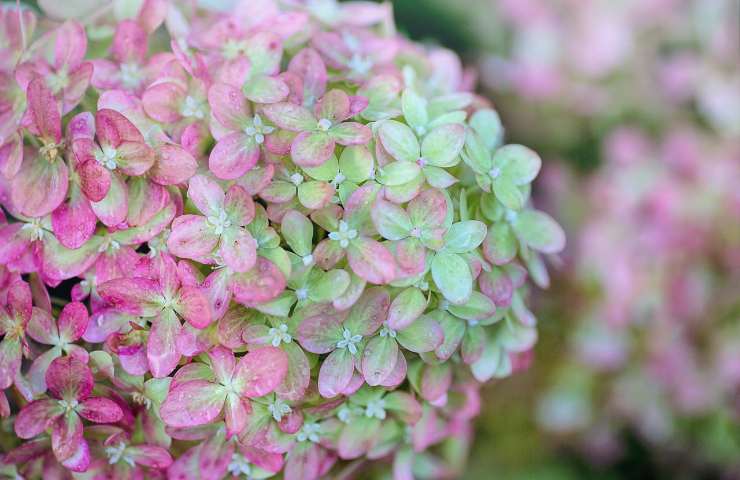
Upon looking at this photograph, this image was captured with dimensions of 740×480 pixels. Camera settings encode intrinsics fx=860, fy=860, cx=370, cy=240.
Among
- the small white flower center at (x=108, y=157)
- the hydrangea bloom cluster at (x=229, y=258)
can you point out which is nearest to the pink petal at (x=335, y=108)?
the hydrangea bloom cluster at (x=229, y=258)

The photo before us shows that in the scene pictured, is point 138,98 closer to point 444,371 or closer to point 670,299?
point 444,371

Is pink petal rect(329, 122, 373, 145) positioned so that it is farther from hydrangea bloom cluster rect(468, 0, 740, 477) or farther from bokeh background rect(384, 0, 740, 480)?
hydrangea bloom cluster rect(468, 0, 740, 477)

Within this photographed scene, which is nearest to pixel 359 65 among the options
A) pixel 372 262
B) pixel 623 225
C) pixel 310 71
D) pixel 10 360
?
pixel 310 71

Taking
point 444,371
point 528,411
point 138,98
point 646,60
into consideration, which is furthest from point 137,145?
point 646,60

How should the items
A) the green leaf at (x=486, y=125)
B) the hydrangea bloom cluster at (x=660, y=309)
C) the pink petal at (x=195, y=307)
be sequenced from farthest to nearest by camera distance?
1. the hydrangea bloom cluster at (x=660, y=309)
2. the green leaf at (x=486, y=125)
3. the pink petal at (x=195, y=307)

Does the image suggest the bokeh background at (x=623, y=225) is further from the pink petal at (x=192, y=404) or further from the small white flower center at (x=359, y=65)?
the pink petal at (x=192, y=404)

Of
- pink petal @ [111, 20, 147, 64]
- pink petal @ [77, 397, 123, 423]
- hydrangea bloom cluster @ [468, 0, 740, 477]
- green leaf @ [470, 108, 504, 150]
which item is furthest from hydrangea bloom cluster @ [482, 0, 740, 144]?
pink petal @ [77, 397, 123, 423]
